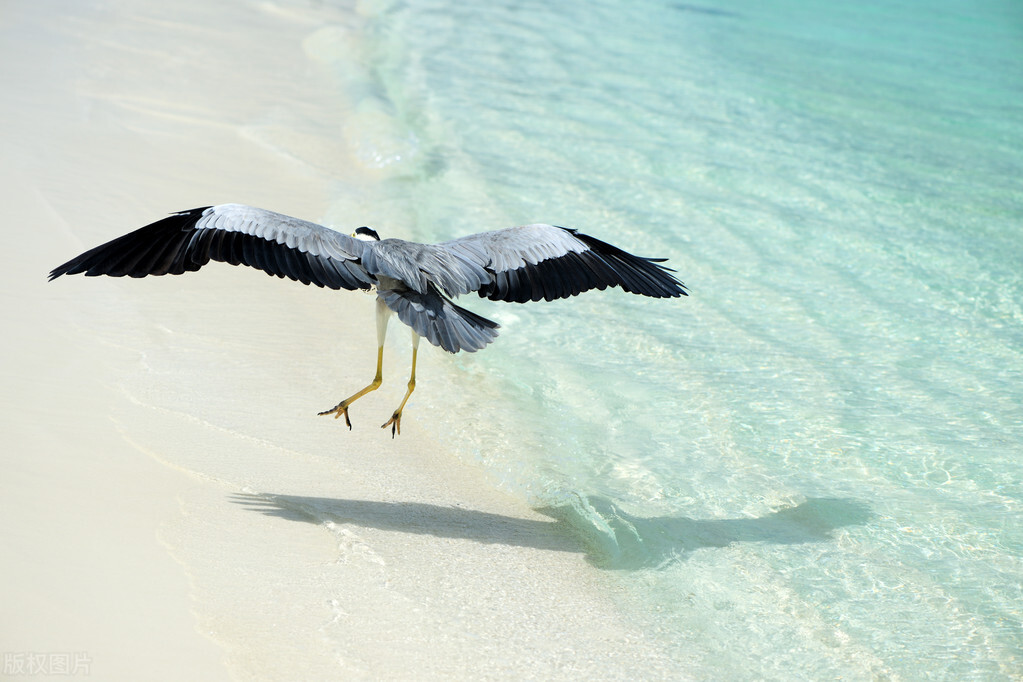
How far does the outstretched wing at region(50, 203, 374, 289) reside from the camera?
13.5 feet

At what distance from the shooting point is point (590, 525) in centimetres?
460

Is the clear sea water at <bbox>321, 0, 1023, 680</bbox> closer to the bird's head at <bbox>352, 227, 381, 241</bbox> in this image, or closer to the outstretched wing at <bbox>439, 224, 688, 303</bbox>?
the outstretched wing at <bbox>439, 224, 688, 303</bbox>

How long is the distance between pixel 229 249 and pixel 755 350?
3763mm

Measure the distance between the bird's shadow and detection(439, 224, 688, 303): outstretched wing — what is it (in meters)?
1.04

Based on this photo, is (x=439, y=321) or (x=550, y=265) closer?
(x=439, y=321)

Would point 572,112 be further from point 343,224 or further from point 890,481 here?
point 890,481

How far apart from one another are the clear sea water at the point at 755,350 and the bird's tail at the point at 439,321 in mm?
989

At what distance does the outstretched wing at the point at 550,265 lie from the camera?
476 cm

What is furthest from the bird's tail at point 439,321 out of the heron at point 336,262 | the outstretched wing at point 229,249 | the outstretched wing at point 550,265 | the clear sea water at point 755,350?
the clear sea water at point 755,350

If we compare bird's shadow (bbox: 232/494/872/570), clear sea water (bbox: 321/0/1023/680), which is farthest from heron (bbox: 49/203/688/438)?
clear sea water (bbox: 321/0/1023/680)

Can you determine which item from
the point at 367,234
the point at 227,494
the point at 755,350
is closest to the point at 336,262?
the point at 367,234

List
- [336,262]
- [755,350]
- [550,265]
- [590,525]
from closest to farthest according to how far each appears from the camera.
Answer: [336,262]
[590,525]
[550,265]
[755,350]

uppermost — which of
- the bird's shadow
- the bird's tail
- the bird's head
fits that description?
the bird's head

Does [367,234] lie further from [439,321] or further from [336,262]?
[439,321]
